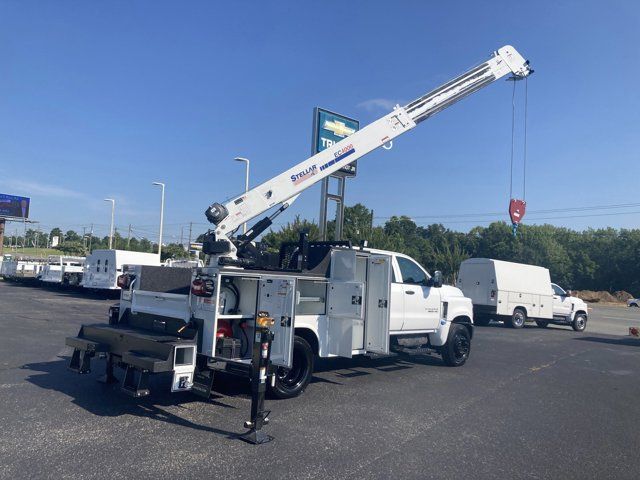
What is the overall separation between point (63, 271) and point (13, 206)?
47.9 meters

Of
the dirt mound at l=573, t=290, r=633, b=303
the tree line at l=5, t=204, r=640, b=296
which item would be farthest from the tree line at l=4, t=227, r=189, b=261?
the dirt mound at l=573, t=290, r=633, b=303

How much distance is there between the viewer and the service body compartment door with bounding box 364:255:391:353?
8.29m

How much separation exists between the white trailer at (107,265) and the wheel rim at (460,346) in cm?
1742

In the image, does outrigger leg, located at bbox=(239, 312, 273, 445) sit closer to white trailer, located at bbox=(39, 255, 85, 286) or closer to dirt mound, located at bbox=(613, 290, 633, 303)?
white trailer, located at bbox=(39, 255, 85, 286)

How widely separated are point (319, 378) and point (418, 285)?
2.59 meters

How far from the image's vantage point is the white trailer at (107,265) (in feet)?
80.7

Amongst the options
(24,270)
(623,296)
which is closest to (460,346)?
(24,270)

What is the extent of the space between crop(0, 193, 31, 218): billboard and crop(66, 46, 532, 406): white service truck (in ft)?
232

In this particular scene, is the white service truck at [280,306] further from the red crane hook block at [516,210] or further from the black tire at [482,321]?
the black tire at [482,321]

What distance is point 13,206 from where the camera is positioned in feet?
229

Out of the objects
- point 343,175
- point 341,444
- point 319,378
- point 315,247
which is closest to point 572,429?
point 341,444

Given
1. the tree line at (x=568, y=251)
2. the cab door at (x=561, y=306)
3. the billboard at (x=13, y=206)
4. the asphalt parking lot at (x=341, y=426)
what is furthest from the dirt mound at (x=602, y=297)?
the billboard at (x=13, y=206)

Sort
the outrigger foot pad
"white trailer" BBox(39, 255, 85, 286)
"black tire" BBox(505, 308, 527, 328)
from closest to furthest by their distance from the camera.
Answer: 1. the outrigger foot pad
2. "black tire" BBox(505, 308, 527, 328)
3. "white trailer" BBox(39, 255, 85, 286)

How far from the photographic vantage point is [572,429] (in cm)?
656
